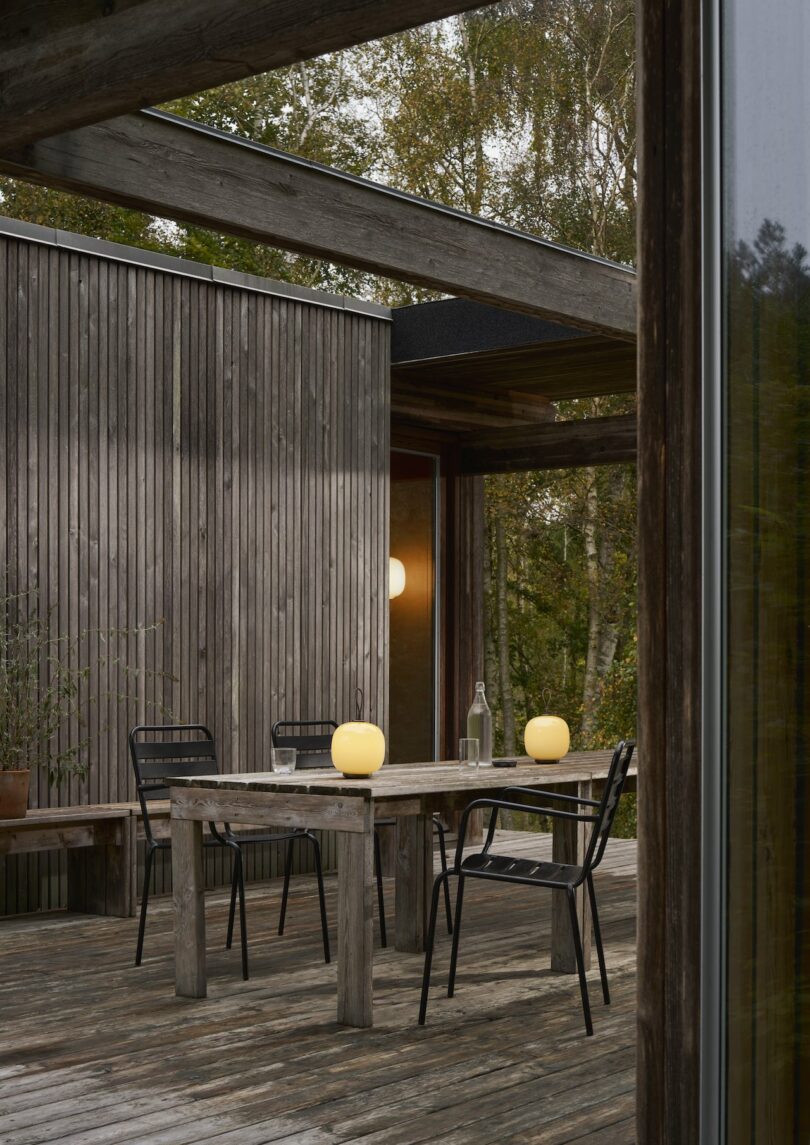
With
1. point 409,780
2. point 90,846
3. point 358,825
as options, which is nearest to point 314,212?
point 409,780

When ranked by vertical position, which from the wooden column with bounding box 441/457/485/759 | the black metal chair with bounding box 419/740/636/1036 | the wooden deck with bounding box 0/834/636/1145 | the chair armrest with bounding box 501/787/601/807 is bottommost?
the wooden deck with bounding box 0/834/636/1145

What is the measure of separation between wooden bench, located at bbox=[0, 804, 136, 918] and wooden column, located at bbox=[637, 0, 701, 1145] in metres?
4.05

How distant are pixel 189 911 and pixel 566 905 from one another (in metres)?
1.36

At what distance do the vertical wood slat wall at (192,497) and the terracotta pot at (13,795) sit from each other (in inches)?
18.8

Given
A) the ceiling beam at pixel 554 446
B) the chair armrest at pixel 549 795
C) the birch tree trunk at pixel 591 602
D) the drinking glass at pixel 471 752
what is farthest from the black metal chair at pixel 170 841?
the birch tree trunk at pixel 591 602

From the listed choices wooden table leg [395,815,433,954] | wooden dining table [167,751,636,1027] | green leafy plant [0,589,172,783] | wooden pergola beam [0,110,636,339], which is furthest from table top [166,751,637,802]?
wooden pergola beam [0,110,636,339]

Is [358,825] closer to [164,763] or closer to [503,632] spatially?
[164,763]

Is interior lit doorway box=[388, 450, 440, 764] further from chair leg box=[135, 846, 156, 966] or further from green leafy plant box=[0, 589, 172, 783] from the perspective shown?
chair leg box=[135, 846, 156, 966]

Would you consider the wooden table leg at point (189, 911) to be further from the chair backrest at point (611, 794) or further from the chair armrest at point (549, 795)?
the chair backrest at point (611, 794)

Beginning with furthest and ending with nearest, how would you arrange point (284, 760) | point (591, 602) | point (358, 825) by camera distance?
point (591, 602), point (284, 760), point (358, 825)

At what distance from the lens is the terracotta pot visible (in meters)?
5.83

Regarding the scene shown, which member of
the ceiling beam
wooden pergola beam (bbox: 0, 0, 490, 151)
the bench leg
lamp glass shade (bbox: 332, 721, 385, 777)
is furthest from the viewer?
the ceiling beam

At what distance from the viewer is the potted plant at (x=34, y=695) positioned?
5.92 m

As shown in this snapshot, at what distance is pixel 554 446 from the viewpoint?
921 cm
